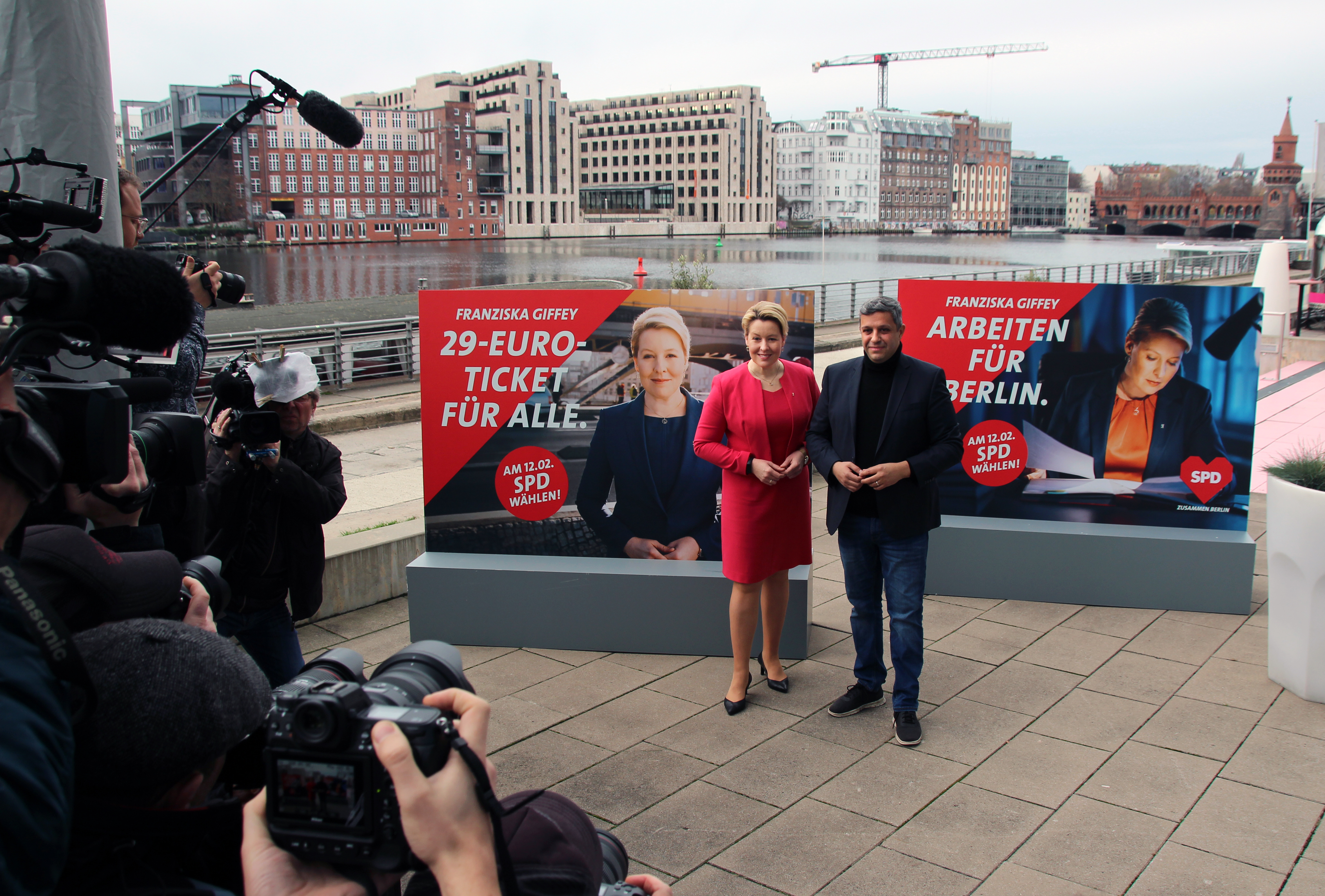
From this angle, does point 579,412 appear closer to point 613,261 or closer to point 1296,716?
point 1296,716

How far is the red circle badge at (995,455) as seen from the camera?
18.6 ft

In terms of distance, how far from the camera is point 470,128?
13575 cm

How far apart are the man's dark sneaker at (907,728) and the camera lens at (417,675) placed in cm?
285

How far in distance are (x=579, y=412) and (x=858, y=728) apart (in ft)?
6.53

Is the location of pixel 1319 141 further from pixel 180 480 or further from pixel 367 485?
pixel 180 480

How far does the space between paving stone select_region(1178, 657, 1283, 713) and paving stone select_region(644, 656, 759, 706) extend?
1938 mm

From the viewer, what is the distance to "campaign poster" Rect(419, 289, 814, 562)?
4.86 meters

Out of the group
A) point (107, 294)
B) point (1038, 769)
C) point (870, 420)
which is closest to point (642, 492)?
point (870, 420)

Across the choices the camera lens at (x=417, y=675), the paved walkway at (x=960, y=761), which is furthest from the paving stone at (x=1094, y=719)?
the camera lens at (x=417, y=675)

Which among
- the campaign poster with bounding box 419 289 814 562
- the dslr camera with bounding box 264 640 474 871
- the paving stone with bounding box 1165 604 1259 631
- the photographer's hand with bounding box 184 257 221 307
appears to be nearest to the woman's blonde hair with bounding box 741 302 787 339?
the campaign poster with bounding box 419 289 814 562

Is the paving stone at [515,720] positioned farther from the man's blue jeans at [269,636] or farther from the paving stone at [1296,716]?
the paving stone at [1296,716]

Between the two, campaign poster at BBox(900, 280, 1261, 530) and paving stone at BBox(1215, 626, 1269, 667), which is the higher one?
campaign poster at BBox(900, 280, 1261, 530)

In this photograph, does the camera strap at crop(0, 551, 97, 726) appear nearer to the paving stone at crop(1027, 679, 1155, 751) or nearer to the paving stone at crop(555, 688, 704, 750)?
the paving stone at crop(555, 688, 704, 750)

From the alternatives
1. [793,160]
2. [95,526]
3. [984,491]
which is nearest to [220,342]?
[984,491]
